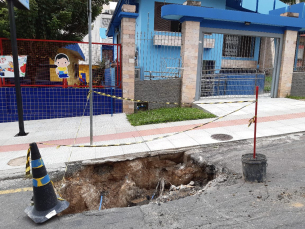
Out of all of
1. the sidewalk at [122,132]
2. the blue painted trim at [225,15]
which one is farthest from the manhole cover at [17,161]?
the blue painted trim at [225,15]

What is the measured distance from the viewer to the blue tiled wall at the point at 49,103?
8656 mm

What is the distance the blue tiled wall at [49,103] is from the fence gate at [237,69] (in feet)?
14.0

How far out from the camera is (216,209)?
11.1 ft

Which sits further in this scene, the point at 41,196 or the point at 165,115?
→ the point at 165,115

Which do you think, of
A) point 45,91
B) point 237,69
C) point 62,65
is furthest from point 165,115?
point 237,69

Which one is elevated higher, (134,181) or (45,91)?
(45,91)

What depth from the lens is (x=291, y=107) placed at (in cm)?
988

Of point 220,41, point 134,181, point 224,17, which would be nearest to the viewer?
point 134,181

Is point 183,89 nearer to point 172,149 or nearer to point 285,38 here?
point 172,149

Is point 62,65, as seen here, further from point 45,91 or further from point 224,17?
point 224,17

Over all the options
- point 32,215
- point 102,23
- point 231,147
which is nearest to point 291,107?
point 231,147

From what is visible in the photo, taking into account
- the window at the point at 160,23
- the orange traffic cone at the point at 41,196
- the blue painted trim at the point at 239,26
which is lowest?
the orange traffic cone at the point at 41,196

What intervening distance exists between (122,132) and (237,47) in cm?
1190

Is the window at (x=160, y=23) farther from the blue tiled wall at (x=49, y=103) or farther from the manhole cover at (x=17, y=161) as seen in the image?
the manhole cover at (x=17, y=161)
